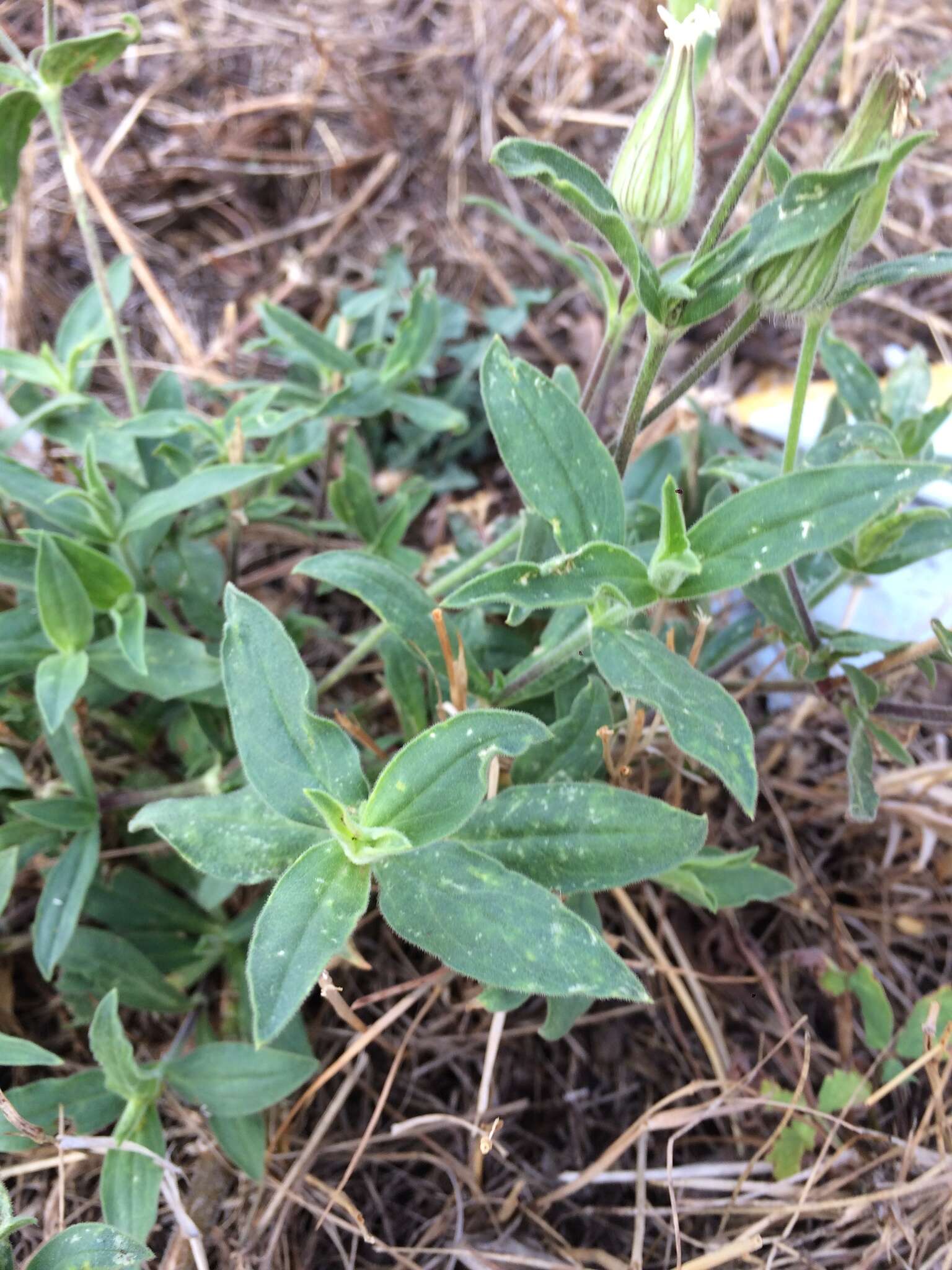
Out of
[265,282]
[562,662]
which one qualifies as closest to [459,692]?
[562,662]

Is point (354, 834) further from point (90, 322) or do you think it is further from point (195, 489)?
point (90, 322)

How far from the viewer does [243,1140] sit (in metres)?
1.90

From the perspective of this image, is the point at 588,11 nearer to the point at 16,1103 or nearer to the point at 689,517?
the point at 689,517

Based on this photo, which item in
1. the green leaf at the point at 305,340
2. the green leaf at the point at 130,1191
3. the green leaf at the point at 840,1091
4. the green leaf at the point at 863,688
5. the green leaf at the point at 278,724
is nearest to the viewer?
the green leaf at the point at 278,724

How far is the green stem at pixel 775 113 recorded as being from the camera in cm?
139

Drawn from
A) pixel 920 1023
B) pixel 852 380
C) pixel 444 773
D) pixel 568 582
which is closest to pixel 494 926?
pixel 444 773

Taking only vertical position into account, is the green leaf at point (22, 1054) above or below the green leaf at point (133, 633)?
below

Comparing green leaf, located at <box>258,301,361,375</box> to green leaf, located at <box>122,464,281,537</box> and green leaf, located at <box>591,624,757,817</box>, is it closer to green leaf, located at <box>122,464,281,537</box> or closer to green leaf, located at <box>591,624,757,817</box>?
green leaf, located at <box>122,464,281,537</box>

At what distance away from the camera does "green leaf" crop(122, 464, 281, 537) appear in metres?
2.00

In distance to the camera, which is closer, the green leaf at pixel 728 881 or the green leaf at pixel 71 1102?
the green leaf at pixel 71 1102

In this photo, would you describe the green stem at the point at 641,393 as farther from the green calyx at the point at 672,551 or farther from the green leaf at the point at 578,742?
the green leaf at the point at 578,742

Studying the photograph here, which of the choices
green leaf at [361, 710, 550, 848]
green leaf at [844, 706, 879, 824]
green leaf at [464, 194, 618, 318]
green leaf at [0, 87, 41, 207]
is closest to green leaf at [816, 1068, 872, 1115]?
green leaf at [844, 706, 879, 824]

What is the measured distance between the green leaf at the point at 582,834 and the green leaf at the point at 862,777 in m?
0.44

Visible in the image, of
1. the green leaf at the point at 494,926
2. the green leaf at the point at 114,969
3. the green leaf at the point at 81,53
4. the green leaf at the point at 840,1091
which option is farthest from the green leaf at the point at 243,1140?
the green leaf at the point at 81,53
